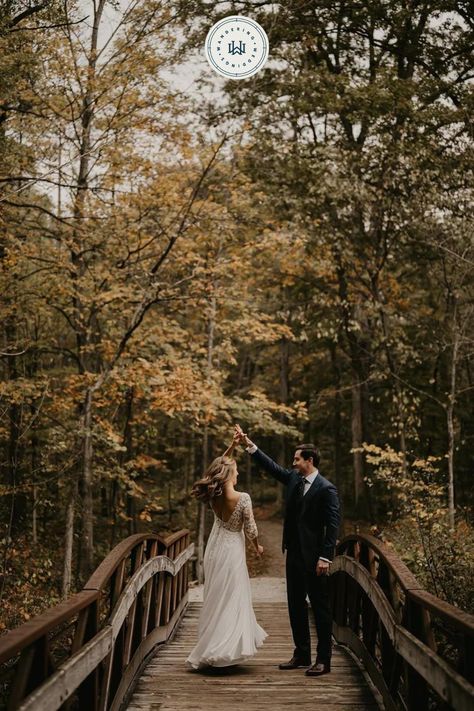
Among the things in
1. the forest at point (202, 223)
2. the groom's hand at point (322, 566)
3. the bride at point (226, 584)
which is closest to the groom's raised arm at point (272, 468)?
the bride at point (226, 584)

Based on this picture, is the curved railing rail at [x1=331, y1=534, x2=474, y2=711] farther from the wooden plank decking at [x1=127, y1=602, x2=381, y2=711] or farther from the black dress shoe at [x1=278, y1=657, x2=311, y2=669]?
the black dress shoe at [x1=278, y1=657, x2=311, y2=669]

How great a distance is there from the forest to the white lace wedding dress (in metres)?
2.61

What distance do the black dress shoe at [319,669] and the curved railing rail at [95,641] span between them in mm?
1505

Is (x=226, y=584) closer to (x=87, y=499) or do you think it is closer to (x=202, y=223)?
(x=87, y=499)

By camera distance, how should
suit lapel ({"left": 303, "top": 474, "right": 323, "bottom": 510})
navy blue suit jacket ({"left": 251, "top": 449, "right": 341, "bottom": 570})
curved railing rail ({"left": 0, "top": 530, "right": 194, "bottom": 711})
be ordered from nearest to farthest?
curved railing rail ({"left": 0, "top": 530, "right": 194, "bottom": 711})
navy blue suit jacket ({"left": 251, "top": 449, "right": 341, "bottom": 570})
suit lapel ({"left": 303, "top": 474, "right": 323, "bottom": 510})

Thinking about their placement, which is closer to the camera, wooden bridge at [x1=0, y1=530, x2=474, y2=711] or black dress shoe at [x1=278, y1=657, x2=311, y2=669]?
wooden bridge at [x1=0, y1=530, x2=474, y2=711]

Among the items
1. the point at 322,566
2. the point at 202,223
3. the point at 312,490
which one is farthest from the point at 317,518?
the point at 202,223

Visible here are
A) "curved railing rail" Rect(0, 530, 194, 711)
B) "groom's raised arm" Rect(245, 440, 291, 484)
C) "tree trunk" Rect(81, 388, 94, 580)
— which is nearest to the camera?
"curved railing rail" Rect(0, 530, 194, 711)

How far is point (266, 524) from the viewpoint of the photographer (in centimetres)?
2648

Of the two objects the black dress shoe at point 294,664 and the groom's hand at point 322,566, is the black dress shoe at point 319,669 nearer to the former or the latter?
the black dress shoe at point 294,664

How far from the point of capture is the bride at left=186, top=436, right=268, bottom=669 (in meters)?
5.86

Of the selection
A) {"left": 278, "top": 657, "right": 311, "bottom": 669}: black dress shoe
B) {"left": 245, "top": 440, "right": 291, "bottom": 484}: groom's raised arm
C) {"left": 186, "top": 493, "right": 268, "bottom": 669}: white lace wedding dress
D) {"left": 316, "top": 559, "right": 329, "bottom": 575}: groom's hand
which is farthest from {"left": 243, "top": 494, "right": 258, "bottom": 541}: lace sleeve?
{"left": 278, "top": 657, "right": 311, "bottom": 669}: black dress shoe

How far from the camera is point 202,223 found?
13.3 m

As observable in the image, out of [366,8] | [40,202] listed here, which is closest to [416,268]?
[366,8]
